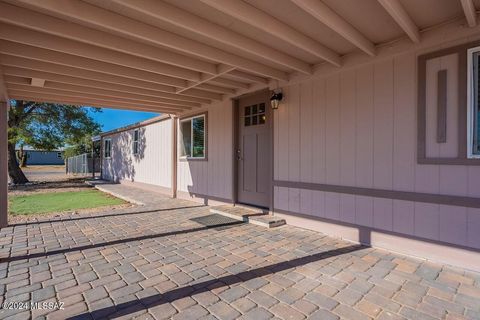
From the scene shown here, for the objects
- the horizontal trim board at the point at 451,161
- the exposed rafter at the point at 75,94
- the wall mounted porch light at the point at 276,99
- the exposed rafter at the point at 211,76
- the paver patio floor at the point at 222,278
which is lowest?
the paver patio floor at the point at 222,278

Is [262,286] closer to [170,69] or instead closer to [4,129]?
[170,69]

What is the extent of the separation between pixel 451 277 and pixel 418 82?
2.01 m

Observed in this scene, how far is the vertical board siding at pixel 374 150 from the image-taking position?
282cm

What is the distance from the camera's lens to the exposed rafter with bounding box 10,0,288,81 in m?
2.38

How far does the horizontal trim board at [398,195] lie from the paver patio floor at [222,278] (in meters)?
0.66

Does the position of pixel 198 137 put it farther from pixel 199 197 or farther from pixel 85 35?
pixel 85 35

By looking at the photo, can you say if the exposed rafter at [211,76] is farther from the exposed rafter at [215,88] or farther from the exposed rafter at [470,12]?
the exposed rafter at [470,12]

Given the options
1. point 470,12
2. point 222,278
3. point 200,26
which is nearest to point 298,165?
point 222,278

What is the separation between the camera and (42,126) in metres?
12.4

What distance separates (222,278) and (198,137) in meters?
4.64

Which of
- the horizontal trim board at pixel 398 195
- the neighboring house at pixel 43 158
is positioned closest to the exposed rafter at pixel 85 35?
the horizontal trim board at pixel 398 195

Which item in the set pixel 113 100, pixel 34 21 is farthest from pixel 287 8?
pixel 113 100

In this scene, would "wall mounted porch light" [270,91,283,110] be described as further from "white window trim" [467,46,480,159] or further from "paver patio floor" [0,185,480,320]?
"white window trim" [467,46,480,159]

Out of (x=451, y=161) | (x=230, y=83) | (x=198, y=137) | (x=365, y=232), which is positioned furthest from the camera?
(x=198, y=137)
